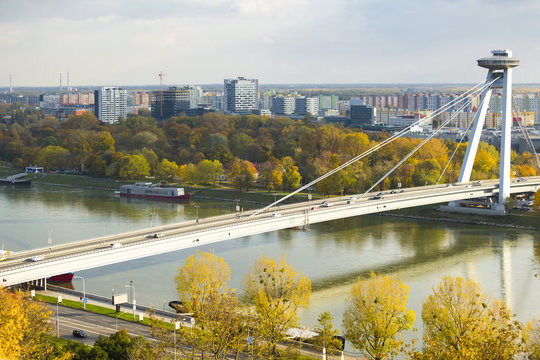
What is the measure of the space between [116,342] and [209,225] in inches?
219

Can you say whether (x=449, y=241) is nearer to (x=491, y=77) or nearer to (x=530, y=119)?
(x=491, y=77)

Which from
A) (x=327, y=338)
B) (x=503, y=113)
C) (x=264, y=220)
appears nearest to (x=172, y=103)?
(x=503, y=113)

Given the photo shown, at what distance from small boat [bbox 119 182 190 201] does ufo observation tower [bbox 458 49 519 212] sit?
938 centimetres

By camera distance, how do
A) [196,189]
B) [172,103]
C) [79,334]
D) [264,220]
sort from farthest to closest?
[172,103]
[196,189]
[264,220]
[79,334]

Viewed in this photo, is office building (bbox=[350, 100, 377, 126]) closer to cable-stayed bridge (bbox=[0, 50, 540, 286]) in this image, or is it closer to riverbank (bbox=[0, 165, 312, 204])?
riverbank (bbox=[0, 165, 312, 204])

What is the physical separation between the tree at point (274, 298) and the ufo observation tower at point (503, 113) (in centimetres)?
1070

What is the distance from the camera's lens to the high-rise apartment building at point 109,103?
61.7 meters

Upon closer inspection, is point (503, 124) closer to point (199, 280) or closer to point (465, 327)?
point (199, 280)

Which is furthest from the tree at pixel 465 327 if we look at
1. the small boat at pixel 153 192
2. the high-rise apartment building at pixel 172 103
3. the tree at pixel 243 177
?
the high-rise apartment building at pixel 172 103

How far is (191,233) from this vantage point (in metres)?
13.2

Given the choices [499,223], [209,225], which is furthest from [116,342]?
[499,223]

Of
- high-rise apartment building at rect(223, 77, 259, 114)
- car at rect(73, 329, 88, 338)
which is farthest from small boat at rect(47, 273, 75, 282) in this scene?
high-rise apartment building at rect(223, 77, 259, 114)

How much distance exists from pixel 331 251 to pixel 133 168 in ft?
48.4

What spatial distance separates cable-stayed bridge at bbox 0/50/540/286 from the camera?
37.5ft
